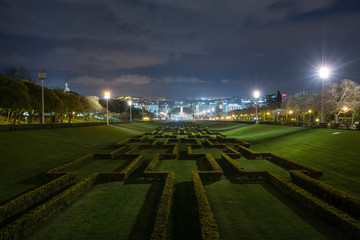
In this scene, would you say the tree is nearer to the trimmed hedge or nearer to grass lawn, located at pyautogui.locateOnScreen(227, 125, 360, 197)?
grass lawn, located at pyautogui.locateOnScreen(227, 125, 360, 197)

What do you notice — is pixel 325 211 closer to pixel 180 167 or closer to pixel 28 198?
pixel 180 167

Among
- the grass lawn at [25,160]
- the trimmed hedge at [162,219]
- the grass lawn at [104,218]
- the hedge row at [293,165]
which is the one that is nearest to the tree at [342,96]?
the hedge row at [293,165]

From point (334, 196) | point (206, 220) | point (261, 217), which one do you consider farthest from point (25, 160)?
point (334, 196)

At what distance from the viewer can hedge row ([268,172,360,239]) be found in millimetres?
5328

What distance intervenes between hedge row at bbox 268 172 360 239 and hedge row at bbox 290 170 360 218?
90 cm

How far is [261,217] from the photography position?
648cm

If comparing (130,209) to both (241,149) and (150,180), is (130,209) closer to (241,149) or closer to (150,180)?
(150,180)

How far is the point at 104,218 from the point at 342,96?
52.7 m

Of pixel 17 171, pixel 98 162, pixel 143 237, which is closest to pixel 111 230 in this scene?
pixel 143 237

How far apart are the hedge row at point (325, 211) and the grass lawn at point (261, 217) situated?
201 millimetres

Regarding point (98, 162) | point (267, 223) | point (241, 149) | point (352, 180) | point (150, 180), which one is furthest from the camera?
point (241, 149)

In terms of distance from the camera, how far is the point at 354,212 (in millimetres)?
6574

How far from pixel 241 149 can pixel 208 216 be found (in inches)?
565

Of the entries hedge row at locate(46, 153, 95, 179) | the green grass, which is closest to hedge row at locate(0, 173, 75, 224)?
hedge row at locate(46, 153, 95, 179)
